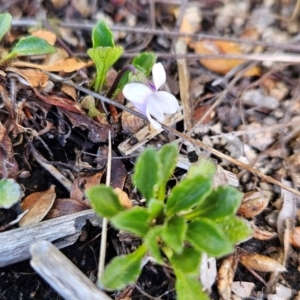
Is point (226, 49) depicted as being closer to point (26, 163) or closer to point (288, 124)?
point (288, 124)

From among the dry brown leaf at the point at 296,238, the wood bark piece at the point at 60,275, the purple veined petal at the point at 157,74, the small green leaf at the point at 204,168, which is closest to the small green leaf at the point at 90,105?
the purple veined petal at the point at 157,74

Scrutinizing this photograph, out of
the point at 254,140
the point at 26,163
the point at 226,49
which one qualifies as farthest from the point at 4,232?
the point at 226,49

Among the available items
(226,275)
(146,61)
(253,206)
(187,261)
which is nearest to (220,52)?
(146,61)

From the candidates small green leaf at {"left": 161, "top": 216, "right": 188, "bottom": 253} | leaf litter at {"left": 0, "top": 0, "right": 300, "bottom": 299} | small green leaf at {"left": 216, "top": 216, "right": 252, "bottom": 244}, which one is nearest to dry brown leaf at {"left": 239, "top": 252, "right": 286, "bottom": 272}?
leaf litter at {"left": 0, "top": 0, "right": 300, "bottom": 299}

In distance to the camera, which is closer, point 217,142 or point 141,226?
point 141,226

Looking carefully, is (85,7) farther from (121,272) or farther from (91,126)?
(121,272)

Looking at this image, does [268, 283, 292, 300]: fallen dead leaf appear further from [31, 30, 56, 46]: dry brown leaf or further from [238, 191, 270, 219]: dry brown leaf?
[31, 30, 56, 46]: dry brown leaf

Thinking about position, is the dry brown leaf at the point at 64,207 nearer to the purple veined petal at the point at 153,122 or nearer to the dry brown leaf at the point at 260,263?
the purple veined petal at the point at 153,122
